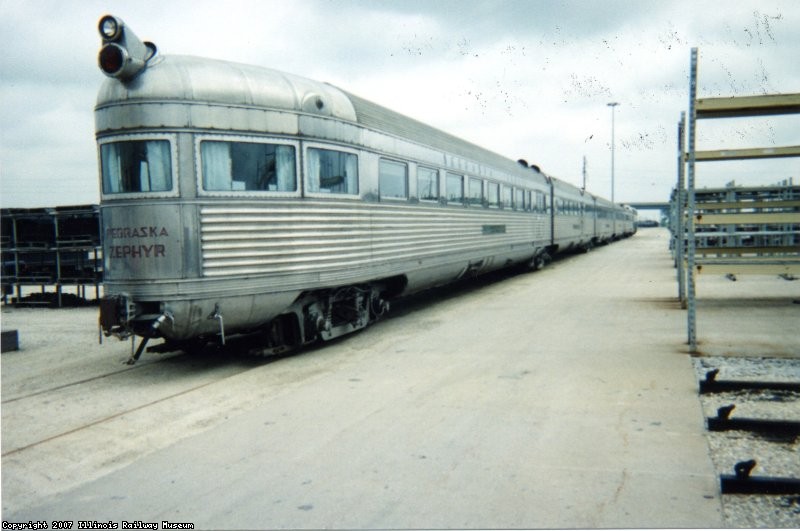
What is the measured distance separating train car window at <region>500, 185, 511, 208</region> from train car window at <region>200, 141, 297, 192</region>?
877 centimetres

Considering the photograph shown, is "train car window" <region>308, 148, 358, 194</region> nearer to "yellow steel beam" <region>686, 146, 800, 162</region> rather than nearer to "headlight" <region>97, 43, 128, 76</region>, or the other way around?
"headlight" <region>97, 43, 128, 76</region>

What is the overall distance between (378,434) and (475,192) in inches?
365

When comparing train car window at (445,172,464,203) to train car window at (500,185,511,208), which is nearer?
train car window at (445,172,464,203)

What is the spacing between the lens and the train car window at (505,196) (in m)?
15.3

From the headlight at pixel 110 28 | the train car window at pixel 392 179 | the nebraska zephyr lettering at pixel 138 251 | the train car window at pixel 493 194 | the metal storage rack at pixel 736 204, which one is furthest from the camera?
the train car window at pixel 493 194

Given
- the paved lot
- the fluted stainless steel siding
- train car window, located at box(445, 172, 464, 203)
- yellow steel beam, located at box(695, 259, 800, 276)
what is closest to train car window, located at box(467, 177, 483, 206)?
train car window, located at box(445, 172, 464, 203)

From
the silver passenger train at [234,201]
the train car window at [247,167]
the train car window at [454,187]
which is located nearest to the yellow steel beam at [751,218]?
the train car window at [454,187]

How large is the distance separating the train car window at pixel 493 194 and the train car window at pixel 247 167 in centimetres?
758

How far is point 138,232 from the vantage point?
6.56 metres

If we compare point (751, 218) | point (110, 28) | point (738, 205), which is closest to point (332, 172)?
point (110, 28)

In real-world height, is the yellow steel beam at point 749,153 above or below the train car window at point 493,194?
above

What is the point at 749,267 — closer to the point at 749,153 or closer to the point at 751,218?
the point at 751,218

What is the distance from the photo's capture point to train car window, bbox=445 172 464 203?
11781 mm

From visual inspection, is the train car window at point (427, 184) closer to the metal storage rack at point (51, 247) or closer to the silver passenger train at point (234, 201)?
the silver passenger train at point (234, 201)
